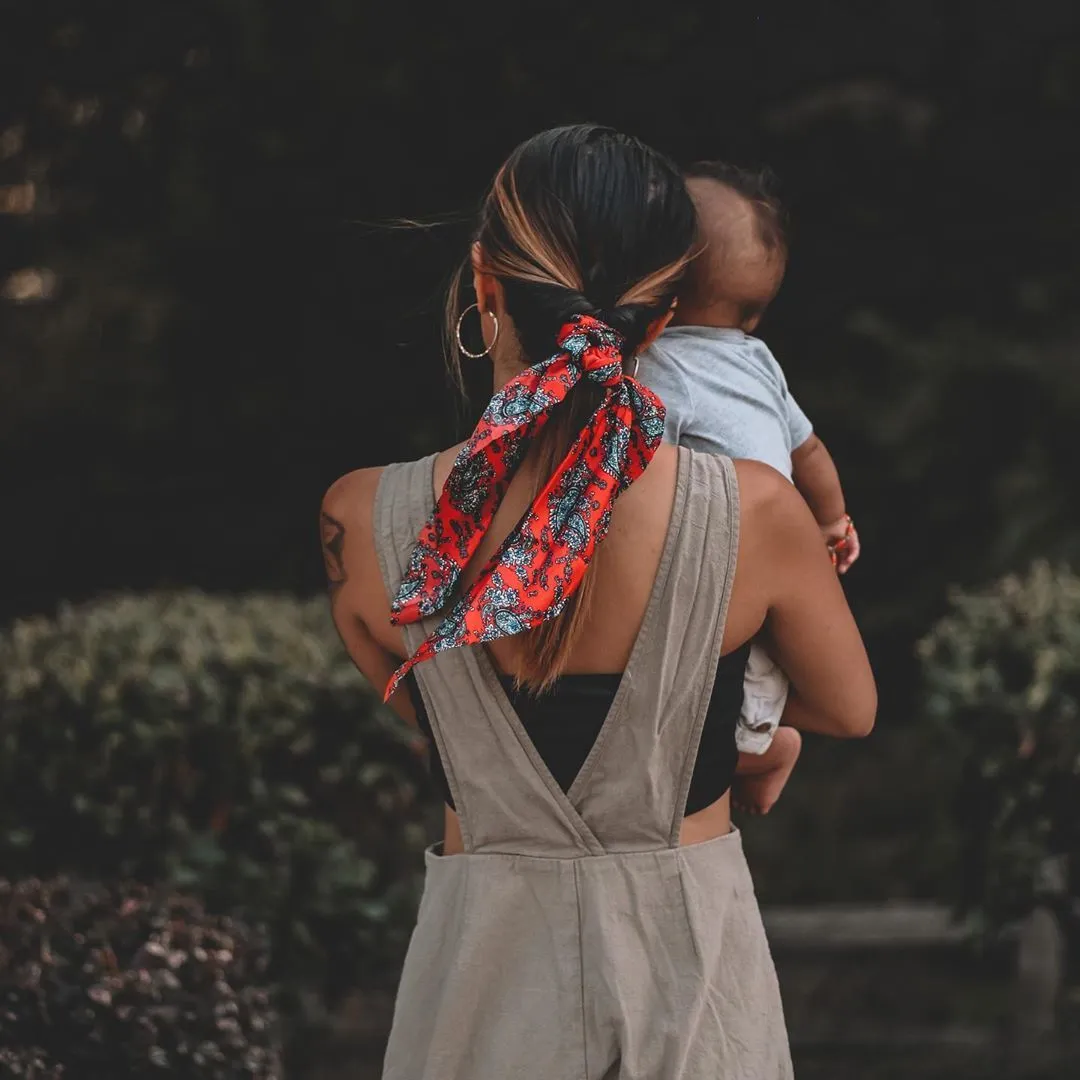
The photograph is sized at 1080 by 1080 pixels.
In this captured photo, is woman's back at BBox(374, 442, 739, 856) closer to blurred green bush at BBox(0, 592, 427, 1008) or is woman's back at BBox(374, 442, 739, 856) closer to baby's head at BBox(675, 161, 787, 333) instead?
baby's head at BBox(675, 161, 787, 333)

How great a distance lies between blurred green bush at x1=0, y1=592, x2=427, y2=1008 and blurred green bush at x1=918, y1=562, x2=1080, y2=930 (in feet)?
4.61

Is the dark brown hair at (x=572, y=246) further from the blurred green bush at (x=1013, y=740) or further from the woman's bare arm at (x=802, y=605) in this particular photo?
the blurred green bush at (x=1013, y=740)

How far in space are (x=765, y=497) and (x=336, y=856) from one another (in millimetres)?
2606

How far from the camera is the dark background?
19.1 feet

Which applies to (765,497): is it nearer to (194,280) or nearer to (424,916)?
(424,916)

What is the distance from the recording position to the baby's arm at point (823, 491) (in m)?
2.43

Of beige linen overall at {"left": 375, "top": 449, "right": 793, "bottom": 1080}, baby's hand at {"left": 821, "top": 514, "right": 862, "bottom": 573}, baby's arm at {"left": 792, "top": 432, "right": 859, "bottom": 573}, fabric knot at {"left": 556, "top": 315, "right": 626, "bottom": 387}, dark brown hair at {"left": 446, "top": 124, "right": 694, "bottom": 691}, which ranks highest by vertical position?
dark brown hair at {"left": 446, "top": 124, "right": 694, "bottom": 691}

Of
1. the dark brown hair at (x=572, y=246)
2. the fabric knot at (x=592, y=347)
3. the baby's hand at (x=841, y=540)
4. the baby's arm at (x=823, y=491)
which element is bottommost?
the baby's hand at (x=841, y=540)

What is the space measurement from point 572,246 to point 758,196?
19.5 inches

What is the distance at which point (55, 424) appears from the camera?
6.69m

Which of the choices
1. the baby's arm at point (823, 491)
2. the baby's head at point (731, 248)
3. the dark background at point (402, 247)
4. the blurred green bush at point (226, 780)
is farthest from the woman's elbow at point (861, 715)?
the dark background at point (402, 247)

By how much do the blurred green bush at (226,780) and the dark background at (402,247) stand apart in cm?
197

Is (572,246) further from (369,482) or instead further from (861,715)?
(861,715)

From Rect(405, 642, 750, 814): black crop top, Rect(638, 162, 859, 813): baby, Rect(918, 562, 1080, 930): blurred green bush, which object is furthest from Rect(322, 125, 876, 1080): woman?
Rect(918, 562, 1080, 930): blurred green bush
